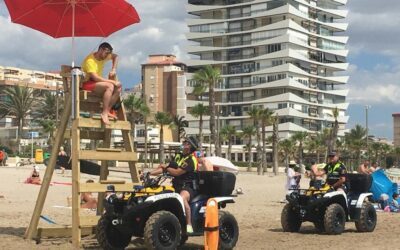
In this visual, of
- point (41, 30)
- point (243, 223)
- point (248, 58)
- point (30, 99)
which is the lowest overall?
point (243, 223)

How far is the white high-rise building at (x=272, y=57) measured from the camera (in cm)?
11731

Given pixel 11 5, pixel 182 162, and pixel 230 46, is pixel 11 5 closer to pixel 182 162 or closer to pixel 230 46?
pixel 182 162

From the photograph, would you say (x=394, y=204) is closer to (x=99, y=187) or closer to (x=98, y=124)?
(x=98, y=124)

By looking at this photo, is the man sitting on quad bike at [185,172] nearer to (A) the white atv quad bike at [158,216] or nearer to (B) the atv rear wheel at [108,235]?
(A) the white atv quad bike at [158,216]

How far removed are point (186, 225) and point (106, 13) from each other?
4452mm

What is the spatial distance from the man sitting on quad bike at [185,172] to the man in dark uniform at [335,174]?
473cm

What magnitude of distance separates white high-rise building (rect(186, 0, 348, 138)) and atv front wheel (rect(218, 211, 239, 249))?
348ft

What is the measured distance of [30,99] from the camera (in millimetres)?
94500

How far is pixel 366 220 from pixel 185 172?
581 cm

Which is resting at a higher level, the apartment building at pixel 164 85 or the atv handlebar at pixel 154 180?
the apartment building at pixel 164 85

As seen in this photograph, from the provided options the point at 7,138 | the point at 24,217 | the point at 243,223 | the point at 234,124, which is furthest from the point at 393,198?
the point at 7,138

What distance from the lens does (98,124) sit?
1168 centimetres

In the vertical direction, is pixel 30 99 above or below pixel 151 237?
above

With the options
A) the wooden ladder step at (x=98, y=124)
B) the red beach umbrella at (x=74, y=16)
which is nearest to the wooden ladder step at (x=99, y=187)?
the wooden ladder step at (x=98, y=124)
